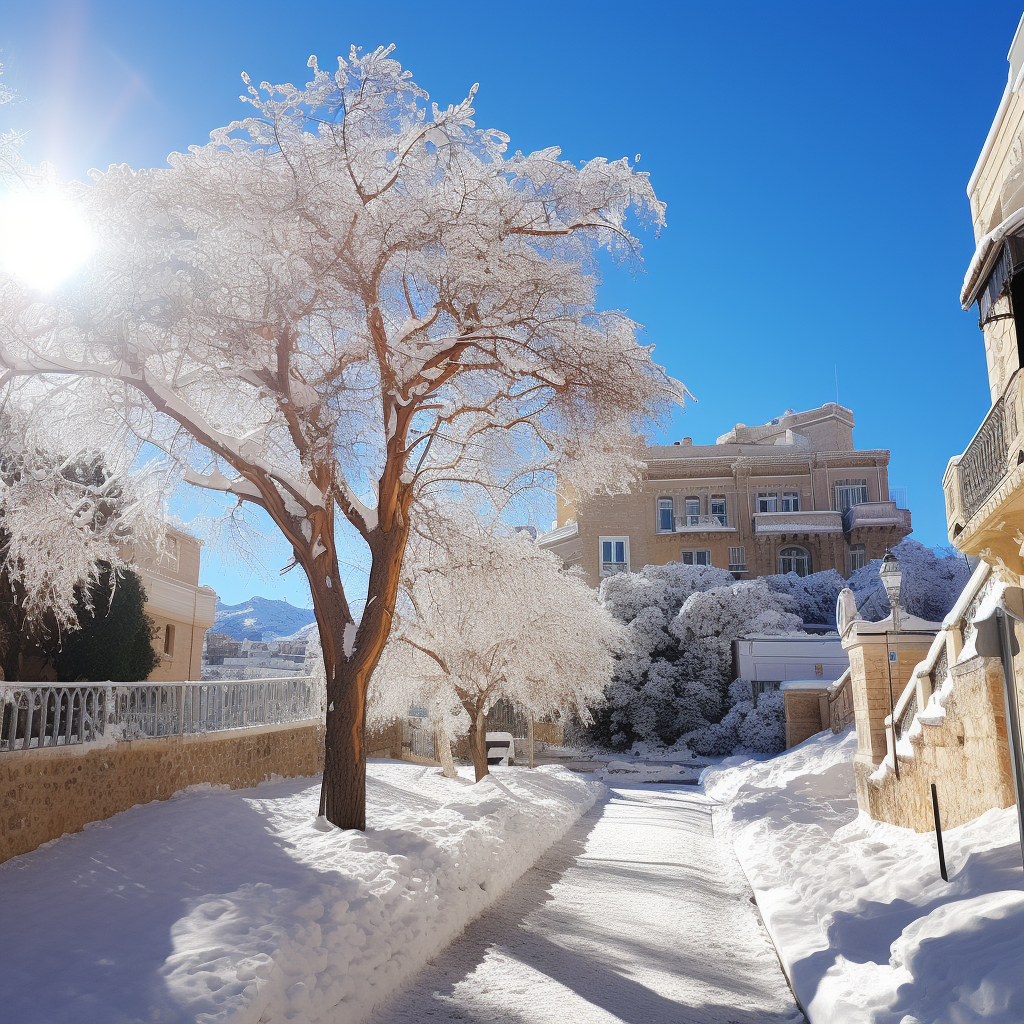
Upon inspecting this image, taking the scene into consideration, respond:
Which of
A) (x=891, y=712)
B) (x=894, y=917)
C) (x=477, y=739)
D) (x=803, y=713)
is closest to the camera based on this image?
(x=894, y=917)

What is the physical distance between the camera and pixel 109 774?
9750mm

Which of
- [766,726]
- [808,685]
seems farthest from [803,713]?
[766,726]

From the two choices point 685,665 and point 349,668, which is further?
point 685,665

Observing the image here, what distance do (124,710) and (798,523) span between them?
36661mm

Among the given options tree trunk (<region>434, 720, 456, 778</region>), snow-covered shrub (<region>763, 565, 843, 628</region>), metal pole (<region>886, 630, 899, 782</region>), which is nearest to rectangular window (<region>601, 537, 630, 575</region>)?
snow-covered shrub (<region>763, 565, 843, 628</region>)

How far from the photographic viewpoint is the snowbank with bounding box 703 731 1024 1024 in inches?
187

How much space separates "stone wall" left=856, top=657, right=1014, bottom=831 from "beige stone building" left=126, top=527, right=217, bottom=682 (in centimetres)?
1795

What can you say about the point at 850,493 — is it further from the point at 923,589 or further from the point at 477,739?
the point at 477,739

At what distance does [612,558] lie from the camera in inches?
1731

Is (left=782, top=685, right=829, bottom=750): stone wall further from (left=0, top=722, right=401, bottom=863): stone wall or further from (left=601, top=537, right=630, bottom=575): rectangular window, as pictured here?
(left=601, top=537, right=630, bottom=575): rectangular window

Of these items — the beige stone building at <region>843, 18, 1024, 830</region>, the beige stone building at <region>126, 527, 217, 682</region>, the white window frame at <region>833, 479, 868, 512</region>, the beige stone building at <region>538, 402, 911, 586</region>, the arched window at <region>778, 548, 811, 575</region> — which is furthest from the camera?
the white window frame at <region>833, 479, 868, 512</region>

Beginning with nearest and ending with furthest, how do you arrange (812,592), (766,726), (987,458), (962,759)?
(987,458), (962,759), (766,726), (812,592)

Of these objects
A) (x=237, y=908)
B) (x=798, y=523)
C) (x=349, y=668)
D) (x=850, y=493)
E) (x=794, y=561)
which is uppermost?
(x=850, y=493)

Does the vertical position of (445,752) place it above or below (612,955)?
above
